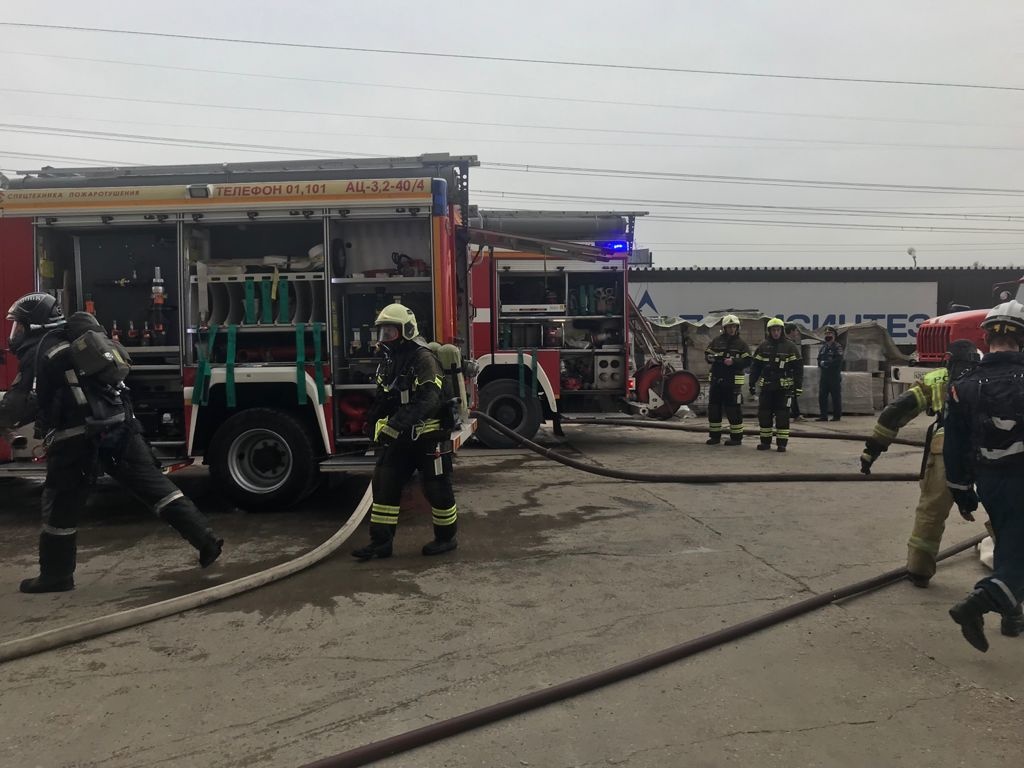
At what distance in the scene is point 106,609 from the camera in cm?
404

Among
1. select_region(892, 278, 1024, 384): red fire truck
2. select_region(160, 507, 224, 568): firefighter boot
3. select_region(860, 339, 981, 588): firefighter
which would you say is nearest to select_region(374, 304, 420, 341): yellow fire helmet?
select_region(160, 507, 224, 568): firefighter boot

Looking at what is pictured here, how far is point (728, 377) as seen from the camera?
10148mm

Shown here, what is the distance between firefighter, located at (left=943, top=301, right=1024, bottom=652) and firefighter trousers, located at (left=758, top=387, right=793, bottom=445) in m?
6.30

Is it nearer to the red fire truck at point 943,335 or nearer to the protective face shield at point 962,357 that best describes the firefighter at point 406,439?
the protective face shield at point 962,357

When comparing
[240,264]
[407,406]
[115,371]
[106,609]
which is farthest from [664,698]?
[240,264]

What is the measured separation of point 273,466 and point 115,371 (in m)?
2.12

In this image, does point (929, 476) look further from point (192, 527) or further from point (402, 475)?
point (192, 527)

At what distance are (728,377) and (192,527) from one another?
7635 mm

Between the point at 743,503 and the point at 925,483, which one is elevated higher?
the point at 925,483

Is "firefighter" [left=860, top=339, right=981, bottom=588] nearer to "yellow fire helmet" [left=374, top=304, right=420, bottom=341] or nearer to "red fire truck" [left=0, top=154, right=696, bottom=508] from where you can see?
"yellow fire helmet" [left=374, top=304, right=420, bottom=341]

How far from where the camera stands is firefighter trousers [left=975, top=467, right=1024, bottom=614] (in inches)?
124

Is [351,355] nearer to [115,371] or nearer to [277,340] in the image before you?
[277,340]

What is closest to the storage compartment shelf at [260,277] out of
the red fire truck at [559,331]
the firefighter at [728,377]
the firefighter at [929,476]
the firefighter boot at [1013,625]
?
the red fire truck at [559,331]

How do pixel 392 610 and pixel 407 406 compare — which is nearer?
pixel 392 610
